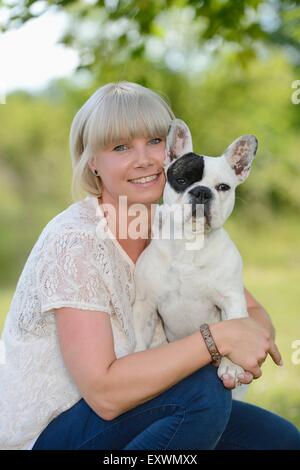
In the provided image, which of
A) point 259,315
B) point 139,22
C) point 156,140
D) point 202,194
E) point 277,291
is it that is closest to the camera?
point 202,194

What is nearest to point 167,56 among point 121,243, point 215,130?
point 215,130

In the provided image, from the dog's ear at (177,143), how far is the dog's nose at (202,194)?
182 millimetres

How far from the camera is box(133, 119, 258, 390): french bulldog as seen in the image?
8.64 feet

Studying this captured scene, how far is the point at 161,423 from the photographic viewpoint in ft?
7.83

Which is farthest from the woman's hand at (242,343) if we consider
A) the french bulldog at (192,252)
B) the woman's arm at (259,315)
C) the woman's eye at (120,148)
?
the woman's eye at (120,148)

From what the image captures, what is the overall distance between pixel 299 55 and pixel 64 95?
4.96m

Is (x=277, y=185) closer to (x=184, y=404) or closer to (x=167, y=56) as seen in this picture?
(x=167, y=56)

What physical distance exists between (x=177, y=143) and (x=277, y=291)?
706cm

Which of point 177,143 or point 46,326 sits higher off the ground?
point 177,143

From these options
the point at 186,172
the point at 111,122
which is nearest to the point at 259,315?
the point at 186,172

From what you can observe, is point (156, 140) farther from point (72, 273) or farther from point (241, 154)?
point (72, 273)

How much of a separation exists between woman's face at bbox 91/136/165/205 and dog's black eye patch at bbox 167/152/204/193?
8 cm

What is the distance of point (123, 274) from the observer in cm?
273

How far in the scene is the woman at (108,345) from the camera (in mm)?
2379
